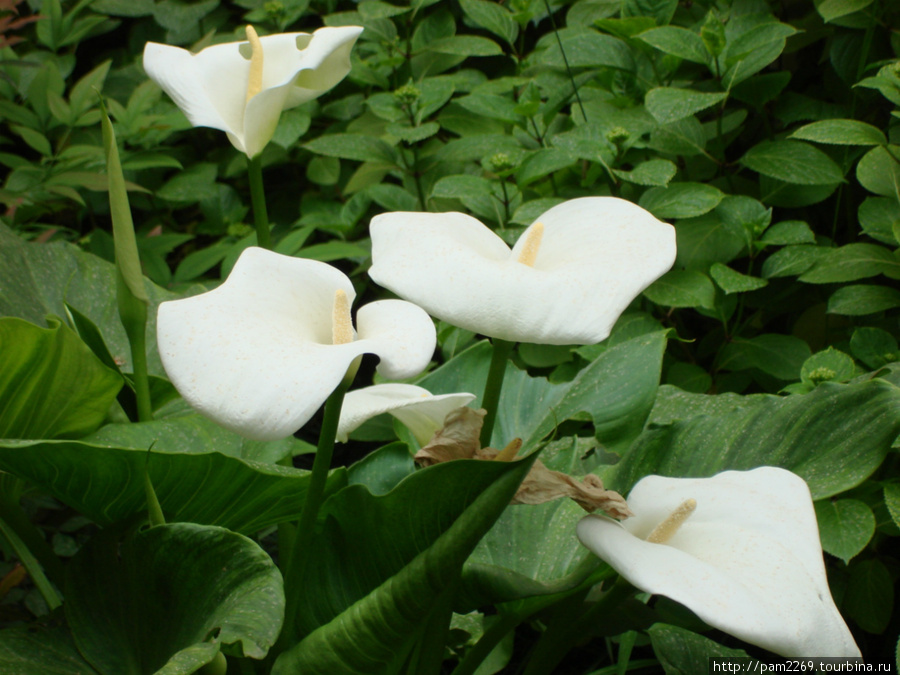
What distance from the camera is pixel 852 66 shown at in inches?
38.1

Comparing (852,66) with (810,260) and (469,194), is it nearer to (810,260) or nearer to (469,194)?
(810,260)

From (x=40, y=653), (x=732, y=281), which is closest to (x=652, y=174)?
(x=732, y=281)

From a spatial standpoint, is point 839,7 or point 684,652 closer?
point 684,652

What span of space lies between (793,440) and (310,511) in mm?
348

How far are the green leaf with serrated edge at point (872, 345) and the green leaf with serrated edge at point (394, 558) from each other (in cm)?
54

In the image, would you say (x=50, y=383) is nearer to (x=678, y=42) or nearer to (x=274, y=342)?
(x=274, y=342)

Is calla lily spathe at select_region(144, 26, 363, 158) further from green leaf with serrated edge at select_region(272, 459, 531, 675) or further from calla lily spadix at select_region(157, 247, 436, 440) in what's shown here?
green leaf with serrated edge at select_region(272, 459, 531, 675)

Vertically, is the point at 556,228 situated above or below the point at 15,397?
above

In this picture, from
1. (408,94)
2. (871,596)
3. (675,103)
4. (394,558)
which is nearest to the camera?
(394,558)

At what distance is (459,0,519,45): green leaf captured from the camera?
1160mm

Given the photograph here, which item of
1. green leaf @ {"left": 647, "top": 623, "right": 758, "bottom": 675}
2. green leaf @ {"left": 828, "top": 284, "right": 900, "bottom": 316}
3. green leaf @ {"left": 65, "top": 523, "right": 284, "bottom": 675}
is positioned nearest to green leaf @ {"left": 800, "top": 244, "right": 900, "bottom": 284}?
green leaf @ {"left": 828, "top": 284, "right": 900, "bottom": 316}

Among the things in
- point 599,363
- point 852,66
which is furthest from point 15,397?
point 852,66

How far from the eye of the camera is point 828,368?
704mm

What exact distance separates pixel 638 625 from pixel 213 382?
14.9 inches
